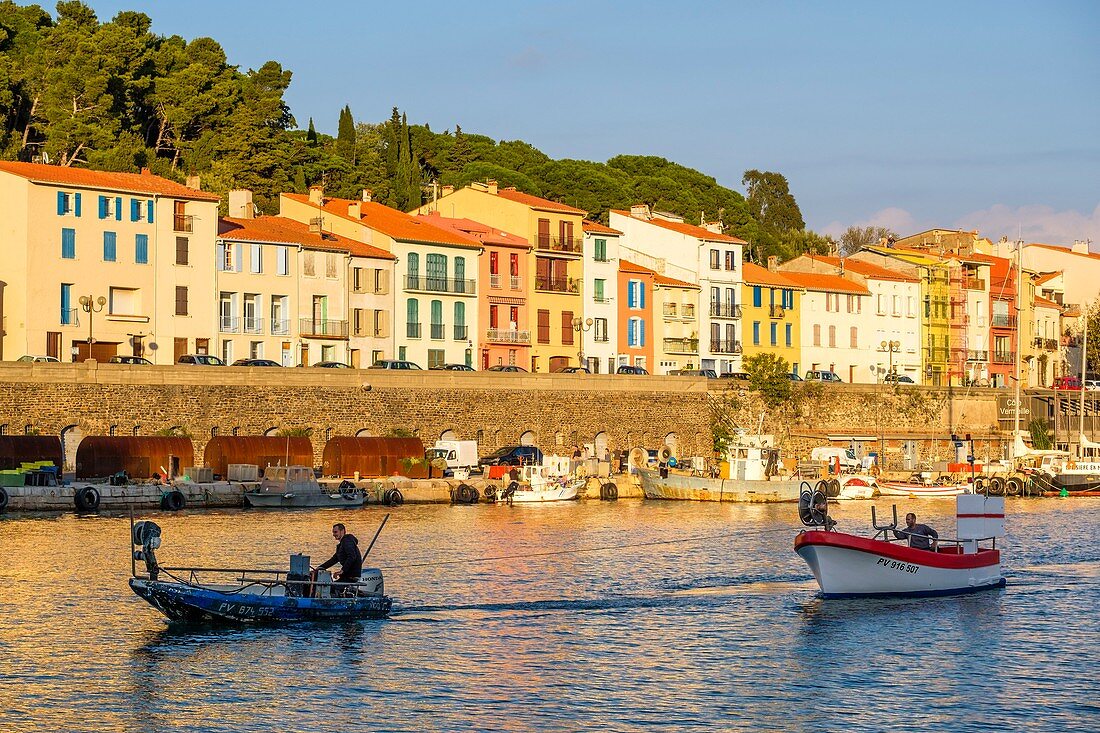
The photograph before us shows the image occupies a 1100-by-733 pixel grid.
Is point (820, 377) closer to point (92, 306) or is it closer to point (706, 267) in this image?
point (706, 267)

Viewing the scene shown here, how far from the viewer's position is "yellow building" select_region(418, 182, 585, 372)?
102375mm

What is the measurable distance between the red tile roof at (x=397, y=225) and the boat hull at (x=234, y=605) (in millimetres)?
58364

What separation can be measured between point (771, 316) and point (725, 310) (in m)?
4.49

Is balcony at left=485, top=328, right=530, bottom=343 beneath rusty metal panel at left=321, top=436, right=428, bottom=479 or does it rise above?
above

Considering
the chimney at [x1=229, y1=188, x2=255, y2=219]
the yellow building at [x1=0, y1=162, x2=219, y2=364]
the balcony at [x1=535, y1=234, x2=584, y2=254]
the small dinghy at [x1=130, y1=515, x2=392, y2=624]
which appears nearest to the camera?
the small dinghy at [x1=130, y1=515, x2=392, y2=624]

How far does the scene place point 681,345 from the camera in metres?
109

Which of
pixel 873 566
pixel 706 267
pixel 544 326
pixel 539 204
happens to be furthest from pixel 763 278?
pixel 873 566

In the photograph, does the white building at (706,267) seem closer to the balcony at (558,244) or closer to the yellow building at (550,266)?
the yellow building at (550,266)

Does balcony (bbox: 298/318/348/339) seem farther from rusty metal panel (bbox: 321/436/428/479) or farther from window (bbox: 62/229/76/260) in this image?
window (bbox: 62/229/76/260)

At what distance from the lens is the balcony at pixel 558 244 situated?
103 meters

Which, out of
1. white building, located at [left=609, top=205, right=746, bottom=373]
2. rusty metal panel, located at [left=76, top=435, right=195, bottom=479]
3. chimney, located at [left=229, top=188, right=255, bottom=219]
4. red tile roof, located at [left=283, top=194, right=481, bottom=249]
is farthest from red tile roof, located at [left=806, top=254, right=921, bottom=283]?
rusty metal panel, located at [left=76, top=435, right=195, bottom=479]

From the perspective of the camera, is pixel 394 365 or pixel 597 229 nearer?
pixel 394 365

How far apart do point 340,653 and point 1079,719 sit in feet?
51.0

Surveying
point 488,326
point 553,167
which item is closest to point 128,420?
point 488,326
